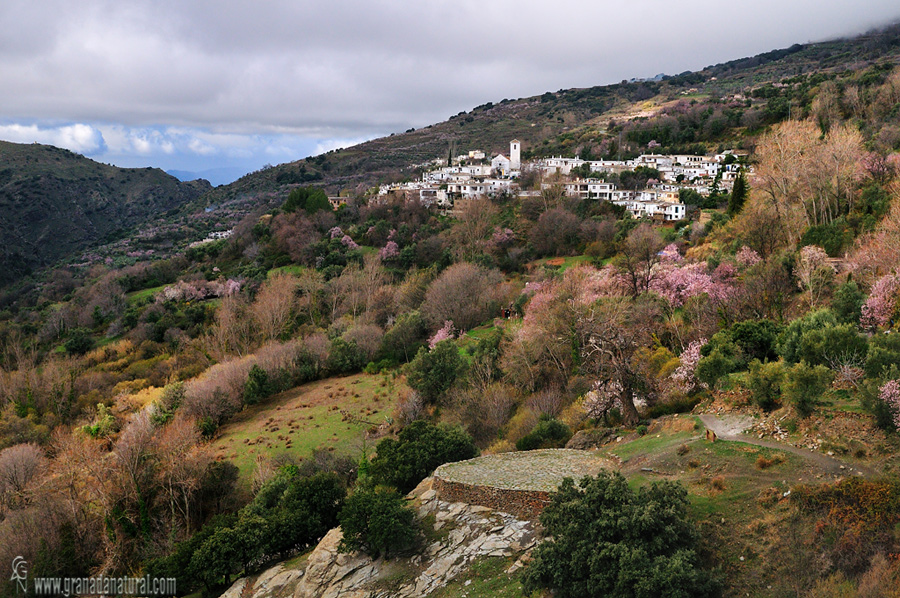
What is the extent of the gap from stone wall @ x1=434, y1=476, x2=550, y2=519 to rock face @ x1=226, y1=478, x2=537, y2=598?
0.15 meters

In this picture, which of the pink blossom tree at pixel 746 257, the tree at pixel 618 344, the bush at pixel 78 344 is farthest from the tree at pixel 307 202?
the pink blossom tree at pixel 746 257

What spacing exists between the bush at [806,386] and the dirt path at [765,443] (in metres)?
1.12

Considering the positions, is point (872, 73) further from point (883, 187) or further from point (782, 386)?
point (782, 386)

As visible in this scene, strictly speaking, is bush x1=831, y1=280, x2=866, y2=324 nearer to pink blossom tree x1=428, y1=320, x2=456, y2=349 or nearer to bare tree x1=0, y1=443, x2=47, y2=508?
pink blossom tree x1=428, y1=320, x2=456, y2=349

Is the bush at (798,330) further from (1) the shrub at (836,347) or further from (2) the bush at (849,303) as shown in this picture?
(2) the bush at (849,303)

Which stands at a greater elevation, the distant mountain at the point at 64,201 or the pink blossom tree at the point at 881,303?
the distant mountain at the point at 64,201

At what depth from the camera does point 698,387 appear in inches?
727

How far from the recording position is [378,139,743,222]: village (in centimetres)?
5566

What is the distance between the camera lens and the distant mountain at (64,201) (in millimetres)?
98000

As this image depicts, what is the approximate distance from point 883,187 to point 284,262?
167 ft

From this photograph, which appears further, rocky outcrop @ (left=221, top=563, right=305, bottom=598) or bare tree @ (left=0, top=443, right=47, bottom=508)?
bare tree @ (left=0, top=443, right=47, bottom=508)

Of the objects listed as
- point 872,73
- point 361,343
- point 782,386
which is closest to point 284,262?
point 361,343

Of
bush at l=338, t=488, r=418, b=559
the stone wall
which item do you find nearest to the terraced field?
the stone wall

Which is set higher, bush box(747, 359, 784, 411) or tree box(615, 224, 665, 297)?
tree box(615, 224, 665, 297)
